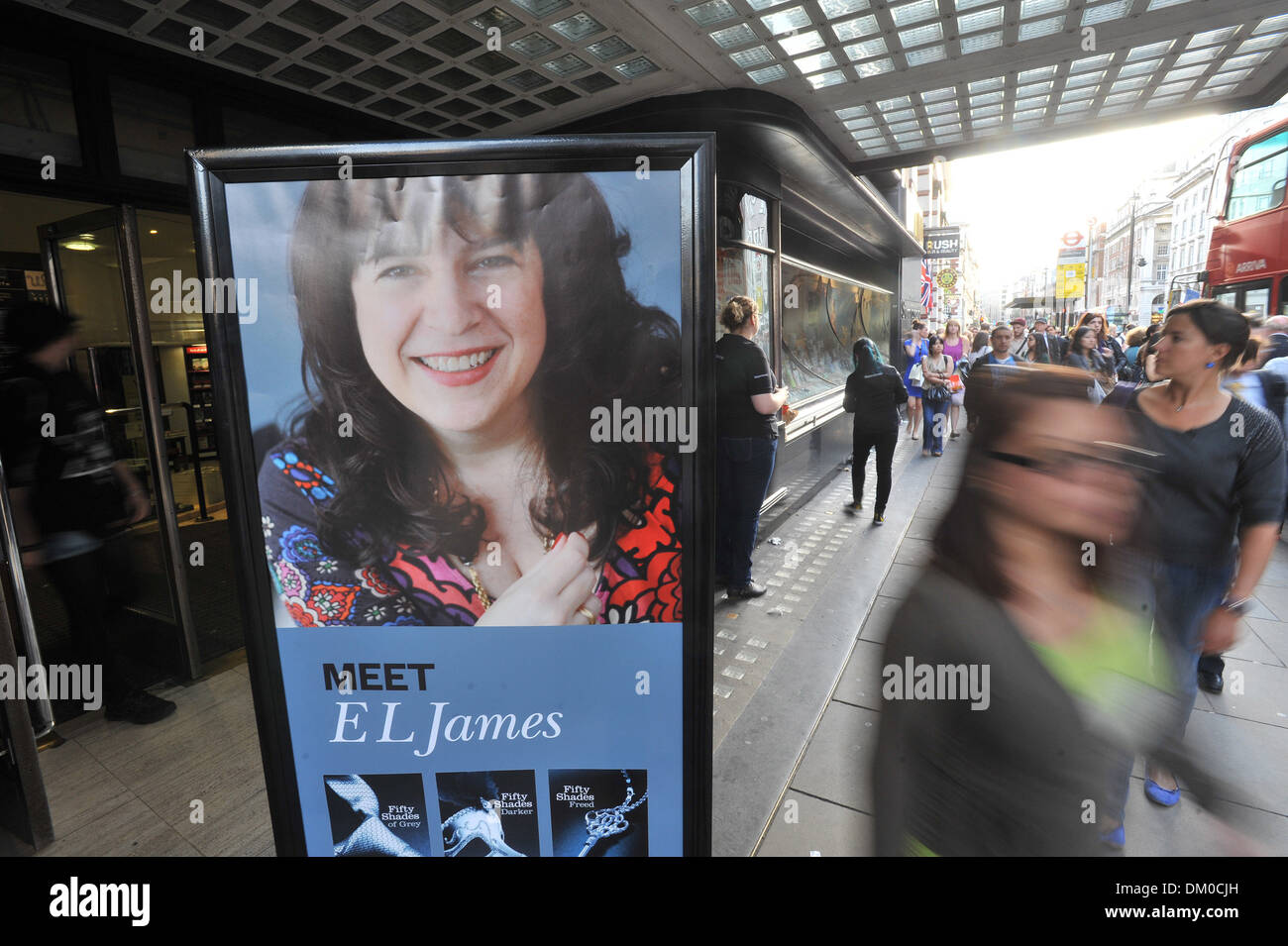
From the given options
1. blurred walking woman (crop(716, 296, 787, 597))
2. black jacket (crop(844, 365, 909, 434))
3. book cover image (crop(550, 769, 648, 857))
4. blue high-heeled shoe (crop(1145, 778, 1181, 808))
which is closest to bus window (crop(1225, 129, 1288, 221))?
black jacket (crop(844, 365, 909, 434))

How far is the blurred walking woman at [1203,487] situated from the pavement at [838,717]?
64 centimetres

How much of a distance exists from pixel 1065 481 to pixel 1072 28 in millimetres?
4128

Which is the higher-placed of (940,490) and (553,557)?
(553,557)

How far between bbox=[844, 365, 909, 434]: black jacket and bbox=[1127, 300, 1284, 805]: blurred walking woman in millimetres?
3434

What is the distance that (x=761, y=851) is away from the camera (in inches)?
99.4

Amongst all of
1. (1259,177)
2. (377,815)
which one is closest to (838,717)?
(377,815)

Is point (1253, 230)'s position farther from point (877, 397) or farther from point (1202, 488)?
point (1202, 488)

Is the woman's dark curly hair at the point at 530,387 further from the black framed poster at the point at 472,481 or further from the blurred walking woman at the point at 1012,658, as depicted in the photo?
the blurred walking woman at the point at 1012,658

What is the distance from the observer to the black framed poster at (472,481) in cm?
133
